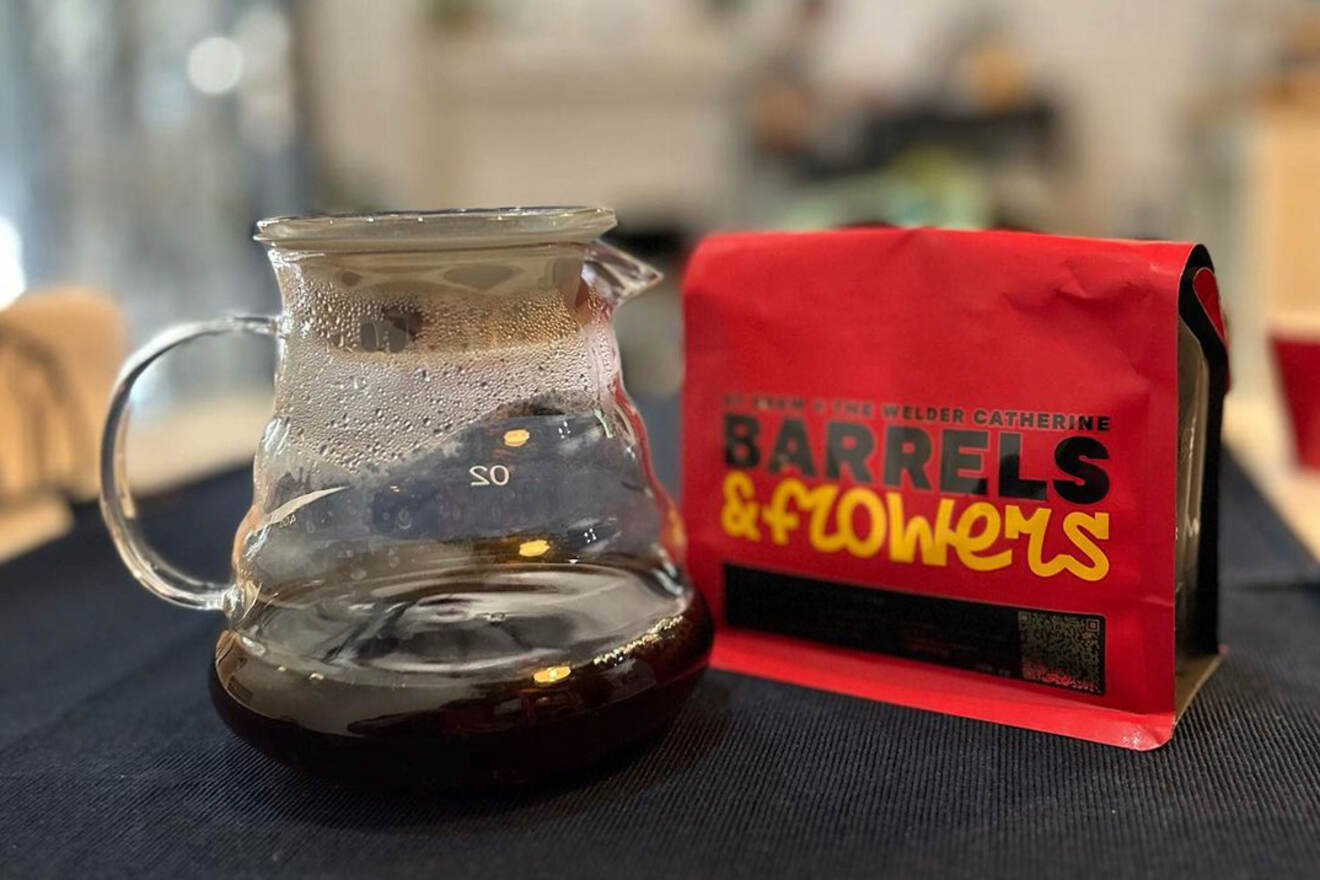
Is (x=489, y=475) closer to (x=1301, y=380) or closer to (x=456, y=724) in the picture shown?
(x=456, y=724)

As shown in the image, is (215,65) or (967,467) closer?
(967,467)

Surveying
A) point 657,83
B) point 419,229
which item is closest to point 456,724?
point 419,229

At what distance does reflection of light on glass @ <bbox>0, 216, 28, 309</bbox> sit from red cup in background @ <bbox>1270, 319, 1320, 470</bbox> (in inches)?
74.1

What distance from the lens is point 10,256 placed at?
200 centimetres

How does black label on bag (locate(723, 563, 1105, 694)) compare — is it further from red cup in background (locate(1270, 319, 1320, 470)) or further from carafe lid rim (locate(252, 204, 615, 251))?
red cup in background (locate(1270, 319, 1320, 470))

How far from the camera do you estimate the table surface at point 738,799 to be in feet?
1.36

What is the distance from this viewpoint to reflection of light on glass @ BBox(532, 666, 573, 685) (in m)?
0.46

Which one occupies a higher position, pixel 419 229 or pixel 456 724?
pixel 419 229

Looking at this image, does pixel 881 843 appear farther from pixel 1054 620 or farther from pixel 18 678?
pixel 18 678

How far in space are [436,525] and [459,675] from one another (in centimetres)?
8

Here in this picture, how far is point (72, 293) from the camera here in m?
1.03

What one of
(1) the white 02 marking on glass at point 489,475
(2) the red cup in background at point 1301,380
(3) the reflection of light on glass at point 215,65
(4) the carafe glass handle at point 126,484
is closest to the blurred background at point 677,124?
(3) the reflection of light on glass at point 215,65

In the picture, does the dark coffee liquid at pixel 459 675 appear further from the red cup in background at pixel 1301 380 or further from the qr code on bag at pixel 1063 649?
the red cup in background at pixel 1301 380

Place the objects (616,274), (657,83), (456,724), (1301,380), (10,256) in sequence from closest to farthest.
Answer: (456,724)
(616,274)
(1301,380)
(10,256)
(657,83)
